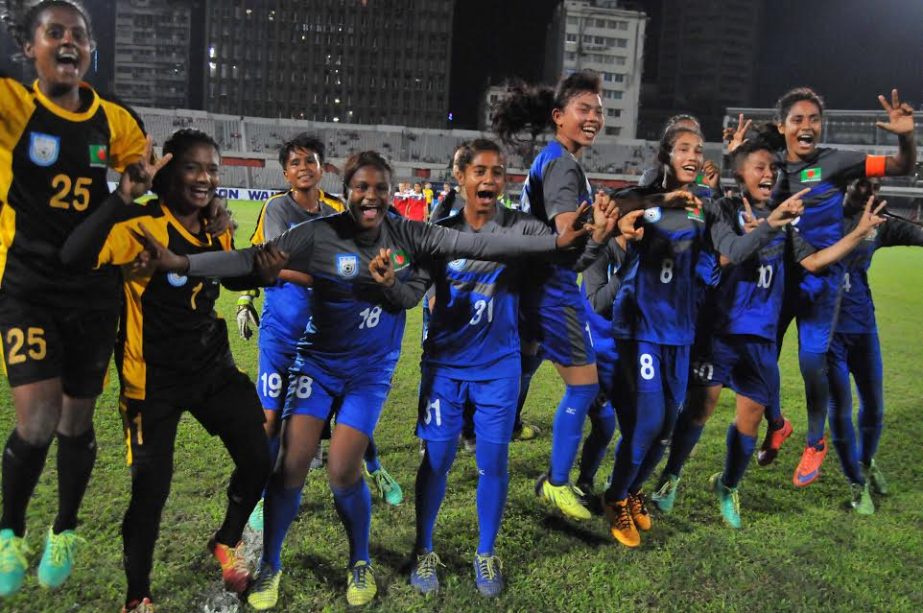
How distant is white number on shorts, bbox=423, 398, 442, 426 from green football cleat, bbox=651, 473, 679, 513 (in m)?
1.88

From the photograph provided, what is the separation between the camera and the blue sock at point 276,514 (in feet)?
10.5

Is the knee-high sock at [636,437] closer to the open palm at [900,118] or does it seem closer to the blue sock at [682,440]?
the blue sock at [682,440]

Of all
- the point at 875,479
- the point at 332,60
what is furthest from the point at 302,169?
the point at 332,60

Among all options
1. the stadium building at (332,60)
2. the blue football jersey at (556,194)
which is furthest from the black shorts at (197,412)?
the stadium building at (332,60)

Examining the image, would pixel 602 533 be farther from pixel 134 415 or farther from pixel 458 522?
pixel 134 415

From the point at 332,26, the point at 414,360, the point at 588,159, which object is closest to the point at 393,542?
the point at 414,360

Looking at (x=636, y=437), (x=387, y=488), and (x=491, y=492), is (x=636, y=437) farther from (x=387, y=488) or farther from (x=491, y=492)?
(x=387, y=488)

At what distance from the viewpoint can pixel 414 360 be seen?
855 centimetres

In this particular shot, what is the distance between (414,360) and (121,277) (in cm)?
548

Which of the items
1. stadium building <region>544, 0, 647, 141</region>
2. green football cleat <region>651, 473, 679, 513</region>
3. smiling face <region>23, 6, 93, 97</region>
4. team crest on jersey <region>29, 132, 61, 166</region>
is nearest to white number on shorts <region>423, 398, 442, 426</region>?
green football cleat <region>651, 473, 679, 513</region>

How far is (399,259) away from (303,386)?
77 centimetres

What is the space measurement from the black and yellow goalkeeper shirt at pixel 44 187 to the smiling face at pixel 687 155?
3.01m

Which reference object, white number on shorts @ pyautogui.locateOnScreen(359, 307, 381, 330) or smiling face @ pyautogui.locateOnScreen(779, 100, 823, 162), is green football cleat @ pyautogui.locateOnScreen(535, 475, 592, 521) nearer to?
white number on shorts @ pyautogui.locateOnScreen(359, 307, 381, 330)

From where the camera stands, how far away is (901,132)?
439cm
